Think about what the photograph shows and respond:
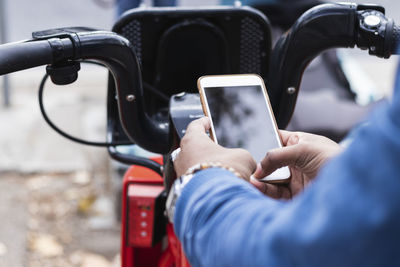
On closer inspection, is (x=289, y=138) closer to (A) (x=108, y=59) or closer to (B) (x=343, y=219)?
(A) (x=108, y=59)

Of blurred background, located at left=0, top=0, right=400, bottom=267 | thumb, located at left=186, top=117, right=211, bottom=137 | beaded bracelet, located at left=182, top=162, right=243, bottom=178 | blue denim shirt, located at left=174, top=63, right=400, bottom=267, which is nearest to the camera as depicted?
Result: blue denim shirt, located at left=174, top=63, right=400, bottom=267

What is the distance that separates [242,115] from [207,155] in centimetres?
30

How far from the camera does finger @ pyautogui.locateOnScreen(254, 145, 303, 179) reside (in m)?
1.05

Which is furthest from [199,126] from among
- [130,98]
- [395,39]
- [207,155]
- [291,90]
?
[395,39]

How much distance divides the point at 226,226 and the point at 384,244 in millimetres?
205

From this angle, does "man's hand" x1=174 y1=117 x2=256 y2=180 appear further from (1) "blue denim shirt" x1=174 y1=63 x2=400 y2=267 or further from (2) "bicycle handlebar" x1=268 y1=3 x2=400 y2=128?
(2) "bicycle handlebar" x1=268 y1=3 x2=400 y2=128

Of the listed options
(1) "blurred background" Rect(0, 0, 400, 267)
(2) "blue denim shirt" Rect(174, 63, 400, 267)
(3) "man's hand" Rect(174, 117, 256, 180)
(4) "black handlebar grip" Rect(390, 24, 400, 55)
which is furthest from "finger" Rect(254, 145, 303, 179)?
(1) "blurred background" Rect(0, 0, 400, 267)

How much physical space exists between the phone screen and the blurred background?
2030 millimetres

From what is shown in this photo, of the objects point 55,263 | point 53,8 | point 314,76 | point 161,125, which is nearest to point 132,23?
point 161,125

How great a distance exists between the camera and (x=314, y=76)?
4.02m

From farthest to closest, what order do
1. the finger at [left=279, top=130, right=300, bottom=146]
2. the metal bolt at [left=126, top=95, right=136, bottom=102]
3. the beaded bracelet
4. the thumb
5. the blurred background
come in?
1. the blurred background
2. the metal bolt at [left=126, top=95, right=136, bottom=102]
3. the finger at [left=279, top=130, right=300, bottom=146]
4. the thumb
5. the beaded bracelet

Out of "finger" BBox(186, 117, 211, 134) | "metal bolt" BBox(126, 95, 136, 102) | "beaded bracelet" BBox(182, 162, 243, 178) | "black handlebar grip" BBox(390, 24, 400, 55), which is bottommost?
"metal bolt" BBox(126, 95, 136, 102)

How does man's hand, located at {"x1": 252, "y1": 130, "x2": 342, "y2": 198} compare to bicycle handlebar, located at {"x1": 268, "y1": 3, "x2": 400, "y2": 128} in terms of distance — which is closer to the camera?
man's hand, located at {"x1": 252, "y1": 130, "x2": 342, "y2": 198}

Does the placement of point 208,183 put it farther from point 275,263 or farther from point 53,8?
point 53,8
